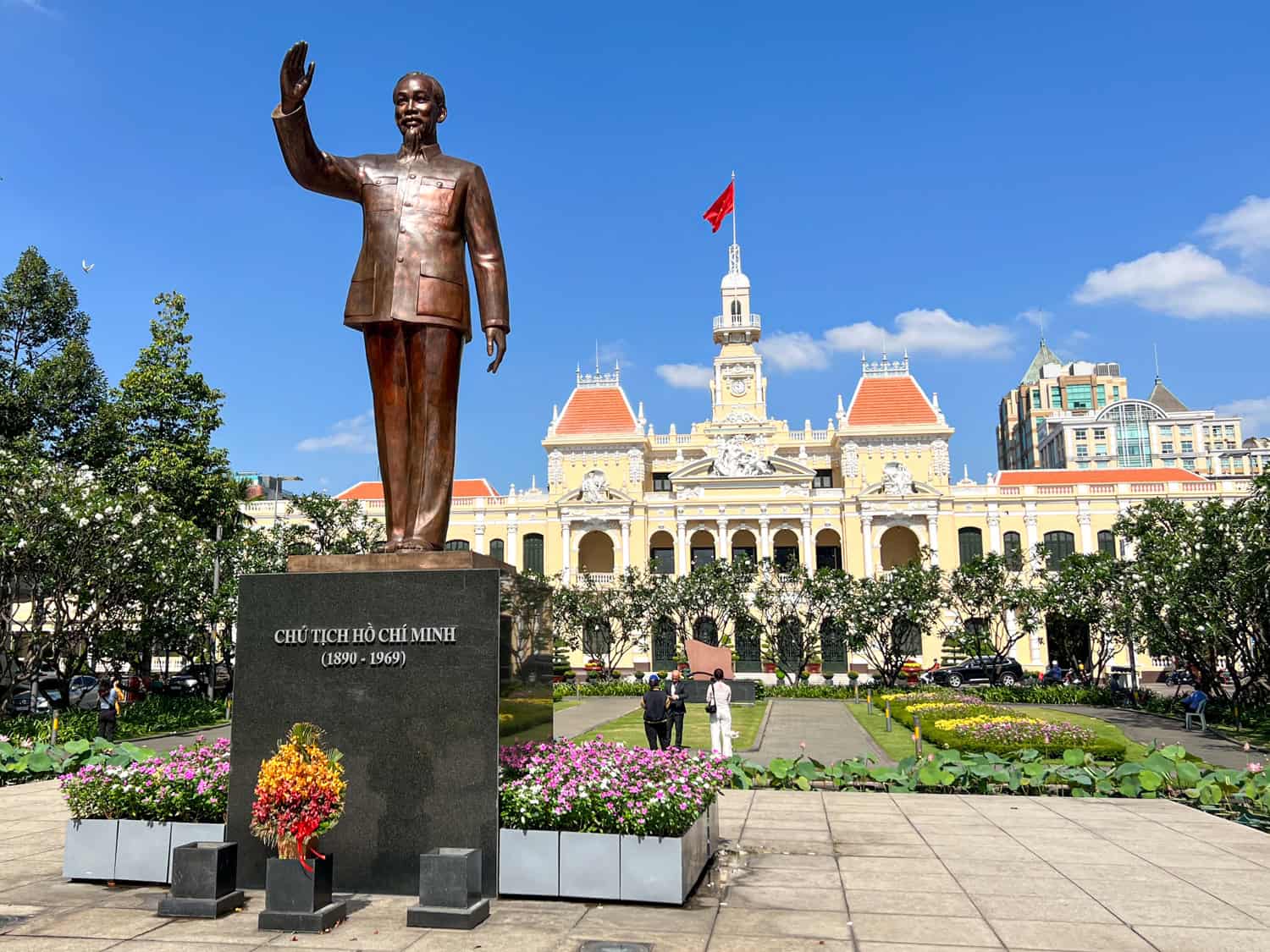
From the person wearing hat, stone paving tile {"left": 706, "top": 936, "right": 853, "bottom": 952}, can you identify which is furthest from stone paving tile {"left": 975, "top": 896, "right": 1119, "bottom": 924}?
the person wearing hat

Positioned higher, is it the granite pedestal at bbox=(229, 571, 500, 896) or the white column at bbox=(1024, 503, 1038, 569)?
the white column at bbox=(1024, 503, 1038, 569)

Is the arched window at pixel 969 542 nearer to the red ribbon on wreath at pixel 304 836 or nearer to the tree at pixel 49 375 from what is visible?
the tree at pixel 49 375

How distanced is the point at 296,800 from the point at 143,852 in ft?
7.12

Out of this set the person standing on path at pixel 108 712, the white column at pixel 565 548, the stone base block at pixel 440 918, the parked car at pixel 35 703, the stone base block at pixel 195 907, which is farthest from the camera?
the white column at pixel 565 548

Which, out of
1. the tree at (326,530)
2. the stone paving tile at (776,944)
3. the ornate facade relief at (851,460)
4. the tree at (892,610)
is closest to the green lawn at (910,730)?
the tree at (892,610)

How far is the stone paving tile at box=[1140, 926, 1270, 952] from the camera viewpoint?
551cm

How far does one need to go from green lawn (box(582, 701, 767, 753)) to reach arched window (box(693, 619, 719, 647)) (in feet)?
32.7

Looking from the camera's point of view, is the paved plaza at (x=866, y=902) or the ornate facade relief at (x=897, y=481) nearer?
the paved plaza at (x=866, y=902)

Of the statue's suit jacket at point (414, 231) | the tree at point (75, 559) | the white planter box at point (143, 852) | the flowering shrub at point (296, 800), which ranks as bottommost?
the white planter box at point (143, 852)

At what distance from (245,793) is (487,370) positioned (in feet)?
11.6

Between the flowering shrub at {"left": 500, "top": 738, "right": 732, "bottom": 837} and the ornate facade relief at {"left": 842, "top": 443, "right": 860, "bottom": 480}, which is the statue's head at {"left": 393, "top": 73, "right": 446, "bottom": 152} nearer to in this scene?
the flowering shrub at {"left": 500, "top": 738, "right": 732, "bottom": 837}

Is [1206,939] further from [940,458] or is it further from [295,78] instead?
[940,458]

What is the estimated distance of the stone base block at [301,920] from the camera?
18.5ft

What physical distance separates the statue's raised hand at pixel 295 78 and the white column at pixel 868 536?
45.4 m
